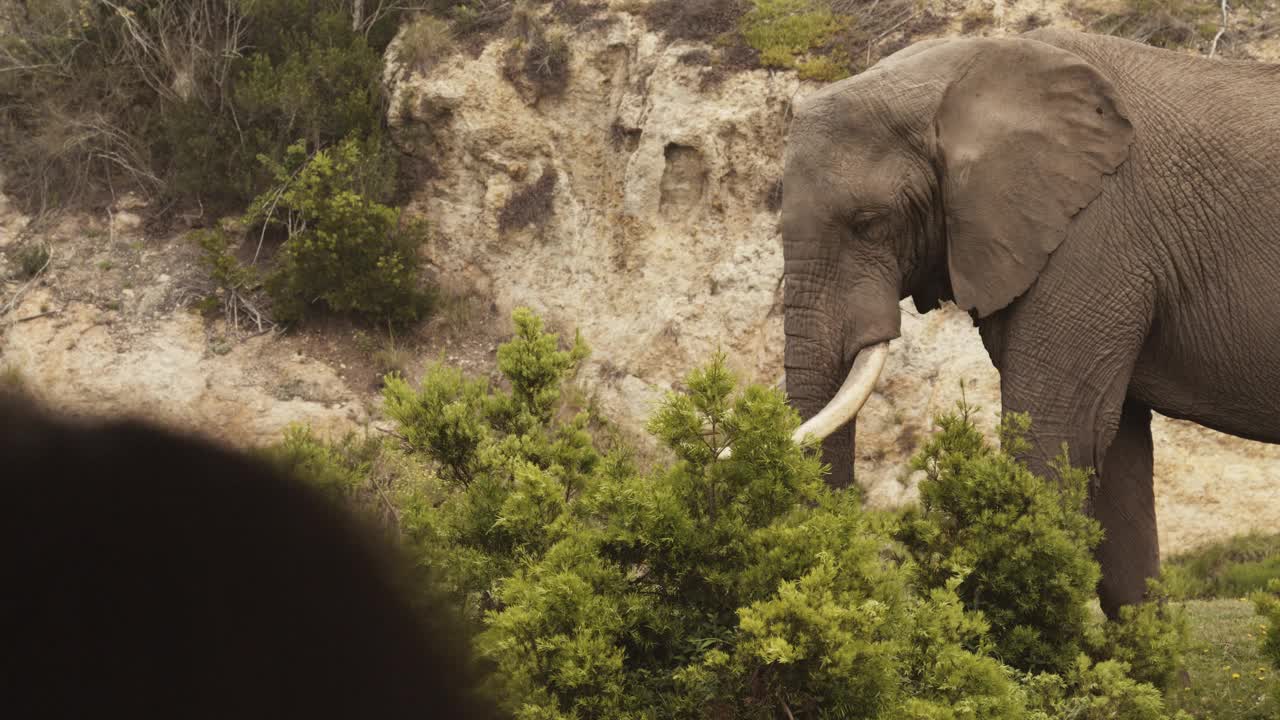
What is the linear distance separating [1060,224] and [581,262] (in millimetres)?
8518

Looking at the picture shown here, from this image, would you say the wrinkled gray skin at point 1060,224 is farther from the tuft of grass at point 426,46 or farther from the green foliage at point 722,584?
the tuft of grass at point 426,46

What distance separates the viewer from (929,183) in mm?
5730

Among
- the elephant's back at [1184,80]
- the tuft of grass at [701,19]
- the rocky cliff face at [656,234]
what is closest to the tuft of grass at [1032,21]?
the rocky cliff face at [656,234]

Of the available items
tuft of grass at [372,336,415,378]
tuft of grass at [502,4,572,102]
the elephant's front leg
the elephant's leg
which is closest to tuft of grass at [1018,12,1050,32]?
tuft of grass at [502,4,572,102]

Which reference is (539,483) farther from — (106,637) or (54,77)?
(54,77)

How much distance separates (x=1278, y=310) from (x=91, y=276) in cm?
1285

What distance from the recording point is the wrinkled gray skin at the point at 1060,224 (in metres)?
5.44

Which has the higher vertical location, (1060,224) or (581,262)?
(1060,224)

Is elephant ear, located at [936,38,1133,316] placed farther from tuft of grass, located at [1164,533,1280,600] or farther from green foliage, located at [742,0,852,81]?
green foliage, located at [742,0,852,81]

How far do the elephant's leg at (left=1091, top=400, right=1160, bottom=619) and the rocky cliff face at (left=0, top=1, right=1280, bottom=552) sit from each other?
15.5ft

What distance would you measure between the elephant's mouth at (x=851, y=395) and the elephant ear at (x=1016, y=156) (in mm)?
519

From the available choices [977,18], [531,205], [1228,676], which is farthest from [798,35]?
[1228,676]

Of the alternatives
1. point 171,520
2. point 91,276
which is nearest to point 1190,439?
point 171,520

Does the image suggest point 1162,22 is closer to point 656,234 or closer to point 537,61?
point 656,234
